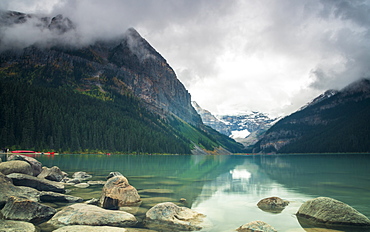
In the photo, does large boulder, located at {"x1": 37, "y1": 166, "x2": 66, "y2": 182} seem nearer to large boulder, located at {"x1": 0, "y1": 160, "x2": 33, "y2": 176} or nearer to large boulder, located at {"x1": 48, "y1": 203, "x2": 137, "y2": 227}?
large boulder, located at {"x1": 0, "y1": 160, "x2": 33, "y2": 176}

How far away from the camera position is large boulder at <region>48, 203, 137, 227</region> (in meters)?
16.2

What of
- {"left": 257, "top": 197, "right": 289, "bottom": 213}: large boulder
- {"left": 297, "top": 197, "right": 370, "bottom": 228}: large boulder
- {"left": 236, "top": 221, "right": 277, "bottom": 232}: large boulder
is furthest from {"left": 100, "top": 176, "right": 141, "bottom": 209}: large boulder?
{"left": 297, "top": 197, "right": 370, "bottom": 228}: large boulder

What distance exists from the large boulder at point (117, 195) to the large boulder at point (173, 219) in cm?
524

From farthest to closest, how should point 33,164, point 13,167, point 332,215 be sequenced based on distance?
point 33,164 < point 13,167 < point 332,215

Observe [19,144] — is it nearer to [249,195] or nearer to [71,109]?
[71,109]

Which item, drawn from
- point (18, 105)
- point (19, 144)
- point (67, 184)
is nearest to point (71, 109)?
point (18, 105)

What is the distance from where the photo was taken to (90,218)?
16.4m

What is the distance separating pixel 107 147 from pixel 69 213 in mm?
158701

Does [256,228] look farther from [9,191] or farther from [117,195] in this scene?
[9,191]

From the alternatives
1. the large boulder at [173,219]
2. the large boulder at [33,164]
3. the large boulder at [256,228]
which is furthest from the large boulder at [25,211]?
the large boulder at [33,164]

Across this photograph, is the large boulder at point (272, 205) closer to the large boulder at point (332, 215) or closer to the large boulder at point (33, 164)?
the large boulder at point (332, 215)

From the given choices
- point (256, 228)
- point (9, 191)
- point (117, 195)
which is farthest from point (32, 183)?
point (256, 228)

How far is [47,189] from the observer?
27.1 metres

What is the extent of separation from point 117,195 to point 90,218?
6.99 meters
